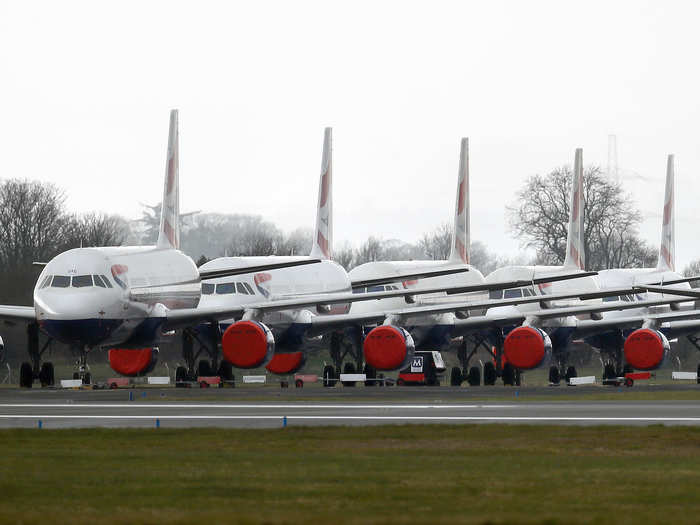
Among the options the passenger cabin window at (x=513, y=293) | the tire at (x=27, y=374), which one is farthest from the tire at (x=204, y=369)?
the passenger cabin window at (x=513, y=293)

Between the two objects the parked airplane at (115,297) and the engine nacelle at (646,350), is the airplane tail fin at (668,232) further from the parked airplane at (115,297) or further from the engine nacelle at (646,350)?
the parked airplane at (115,297)

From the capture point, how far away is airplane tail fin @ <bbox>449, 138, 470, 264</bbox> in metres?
76.6

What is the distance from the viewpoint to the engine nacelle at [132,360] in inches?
2338

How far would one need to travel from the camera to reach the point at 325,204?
239 ft

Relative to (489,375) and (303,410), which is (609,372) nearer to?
(489,375)

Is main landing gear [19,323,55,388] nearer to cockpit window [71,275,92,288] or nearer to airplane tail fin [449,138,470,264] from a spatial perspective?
cockpit window [71,275,92,288]

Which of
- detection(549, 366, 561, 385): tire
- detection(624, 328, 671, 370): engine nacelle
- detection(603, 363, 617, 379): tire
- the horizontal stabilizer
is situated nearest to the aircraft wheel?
the horizontal stabilizer

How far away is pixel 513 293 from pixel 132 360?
20073mm

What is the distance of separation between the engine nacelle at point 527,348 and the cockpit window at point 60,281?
18.8 m

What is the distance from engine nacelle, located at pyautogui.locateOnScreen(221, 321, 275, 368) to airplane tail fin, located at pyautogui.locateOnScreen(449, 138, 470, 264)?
75.2 feet

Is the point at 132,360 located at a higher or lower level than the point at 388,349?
lower

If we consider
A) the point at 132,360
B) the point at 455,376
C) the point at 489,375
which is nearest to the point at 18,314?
the point at 132,360

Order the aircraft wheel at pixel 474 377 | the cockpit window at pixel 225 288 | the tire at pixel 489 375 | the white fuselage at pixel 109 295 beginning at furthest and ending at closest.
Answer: the tire at pixel 489 375 < the aircraft wheel at pixel 474 377 < the cockpit window at pixel 225 288 < the white fuselage at pixel 109 295

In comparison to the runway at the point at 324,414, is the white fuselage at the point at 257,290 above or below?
above
